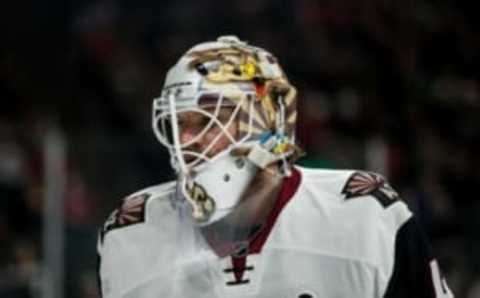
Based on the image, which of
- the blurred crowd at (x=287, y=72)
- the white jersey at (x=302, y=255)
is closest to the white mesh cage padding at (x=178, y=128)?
the white jersey at (x=302, y=255)

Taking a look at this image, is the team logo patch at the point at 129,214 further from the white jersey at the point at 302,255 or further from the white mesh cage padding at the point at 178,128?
the white mesh cage padding at the point at 178,128

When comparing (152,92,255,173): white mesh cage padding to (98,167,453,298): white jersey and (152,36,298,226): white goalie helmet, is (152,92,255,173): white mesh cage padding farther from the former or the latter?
(98,167,453,298): white jersey

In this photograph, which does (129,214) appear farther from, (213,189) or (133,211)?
(213,189)

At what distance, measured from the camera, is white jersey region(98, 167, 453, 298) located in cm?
348

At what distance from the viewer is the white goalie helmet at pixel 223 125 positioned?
3.49 metres

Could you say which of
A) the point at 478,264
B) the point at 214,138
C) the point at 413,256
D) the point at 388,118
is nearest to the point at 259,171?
the point at 214,138

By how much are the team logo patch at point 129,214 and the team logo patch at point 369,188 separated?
427 millimetres

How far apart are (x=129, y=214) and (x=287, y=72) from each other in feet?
16.2

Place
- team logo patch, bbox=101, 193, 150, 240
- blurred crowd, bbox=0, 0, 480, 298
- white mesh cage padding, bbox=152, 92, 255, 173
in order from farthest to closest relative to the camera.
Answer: blurred crowd, bbox=0, 0, 480, 298
team logo patch, bbox=101, 193, 150, 240
white mesh cage padding, bbox=152, 92, 255, 173

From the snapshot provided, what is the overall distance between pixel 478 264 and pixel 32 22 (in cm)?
267

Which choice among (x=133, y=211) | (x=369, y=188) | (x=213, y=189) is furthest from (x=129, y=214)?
(x=369, y=188)

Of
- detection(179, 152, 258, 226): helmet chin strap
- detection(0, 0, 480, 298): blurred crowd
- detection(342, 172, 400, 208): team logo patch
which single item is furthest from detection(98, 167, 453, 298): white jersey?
detection(0, 0, 480, 298): blurred crowd

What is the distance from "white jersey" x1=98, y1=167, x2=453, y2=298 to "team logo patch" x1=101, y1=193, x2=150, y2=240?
0.07 ft

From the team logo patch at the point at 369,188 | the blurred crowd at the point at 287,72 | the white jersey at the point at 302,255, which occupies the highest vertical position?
the team logo patch at the point at 369,188
